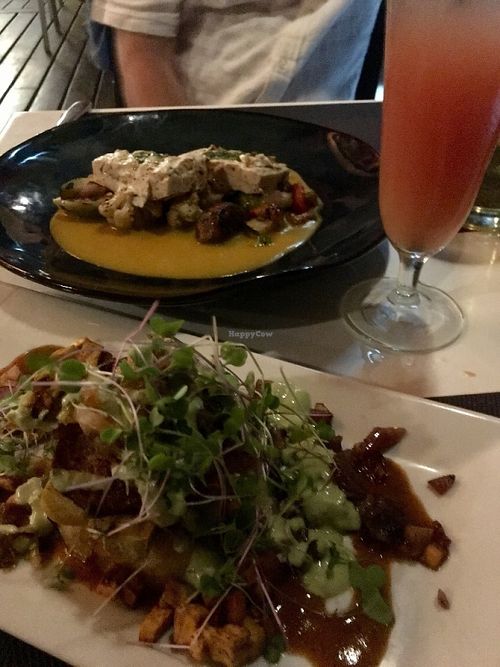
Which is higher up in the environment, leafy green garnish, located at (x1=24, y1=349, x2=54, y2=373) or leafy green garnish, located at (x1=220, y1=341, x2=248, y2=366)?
leafy green garnish, located at (x1=220, y1=341, x2=248, y2=366)

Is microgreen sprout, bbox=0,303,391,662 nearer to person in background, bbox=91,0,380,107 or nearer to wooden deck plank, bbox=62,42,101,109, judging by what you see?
person in background, bbox=91,0,380,107

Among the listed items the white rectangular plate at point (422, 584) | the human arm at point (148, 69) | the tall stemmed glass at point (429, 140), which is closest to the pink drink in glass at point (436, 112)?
the tall stemmed glass at point (429, 140)

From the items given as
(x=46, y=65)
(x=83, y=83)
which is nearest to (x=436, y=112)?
(x=83, y=83)

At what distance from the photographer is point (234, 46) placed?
88.1 inches

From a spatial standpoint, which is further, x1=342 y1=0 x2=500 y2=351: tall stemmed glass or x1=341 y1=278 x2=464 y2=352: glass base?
x1=341 y1=278 x2=464 y2=352: glass base

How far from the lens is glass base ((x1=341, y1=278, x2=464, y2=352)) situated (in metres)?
1.19

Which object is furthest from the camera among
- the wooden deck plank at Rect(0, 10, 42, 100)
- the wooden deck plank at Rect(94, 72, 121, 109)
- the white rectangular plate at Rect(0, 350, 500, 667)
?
the wooden deck plank at Rect(0, 10, 42, 100)

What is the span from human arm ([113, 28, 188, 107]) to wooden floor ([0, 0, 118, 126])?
2.54 m

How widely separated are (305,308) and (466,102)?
17.6 inches

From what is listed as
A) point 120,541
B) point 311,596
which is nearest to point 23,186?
point 120,541

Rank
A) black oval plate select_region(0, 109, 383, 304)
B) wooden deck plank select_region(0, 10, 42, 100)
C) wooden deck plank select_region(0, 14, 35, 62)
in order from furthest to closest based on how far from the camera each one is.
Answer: wooden deck plank select_region(0, 14, 35, 62), wooden deck plank select_region(0, 10, 42, 100), black oval plate select_region(0, 109, 383, 304)

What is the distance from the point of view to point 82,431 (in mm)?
802

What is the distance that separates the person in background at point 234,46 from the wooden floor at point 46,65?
2.63 meters

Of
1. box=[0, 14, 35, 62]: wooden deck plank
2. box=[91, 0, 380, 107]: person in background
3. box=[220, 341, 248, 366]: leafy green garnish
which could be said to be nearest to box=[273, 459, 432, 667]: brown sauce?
box=[220, 341, 248, 366]: leafy green garnish
